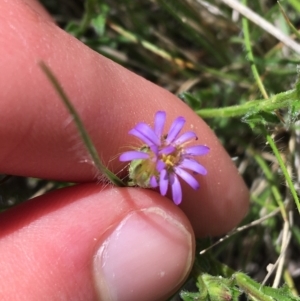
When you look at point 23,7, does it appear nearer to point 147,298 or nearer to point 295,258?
point 147,298

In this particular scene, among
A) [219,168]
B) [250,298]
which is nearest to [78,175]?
[219,168]

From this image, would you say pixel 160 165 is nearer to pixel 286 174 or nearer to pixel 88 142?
pixel 88 142

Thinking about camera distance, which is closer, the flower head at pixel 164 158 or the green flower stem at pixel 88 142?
the green flower stem at pixel 88 142

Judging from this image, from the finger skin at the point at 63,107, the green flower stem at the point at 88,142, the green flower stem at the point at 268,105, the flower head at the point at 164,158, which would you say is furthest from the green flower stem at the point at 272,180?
the green flower stem at the point at 88,142

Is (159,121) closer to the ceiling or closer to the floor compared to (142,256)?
closer to the ceiling

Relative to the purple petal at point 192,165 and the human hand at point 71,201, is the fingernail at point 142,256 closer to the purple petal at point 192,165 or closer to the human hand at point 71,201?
the human hand at point 71,201

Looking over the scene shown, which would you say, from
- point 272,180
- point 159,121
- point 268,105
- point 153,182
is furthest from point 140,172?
point 272,180
